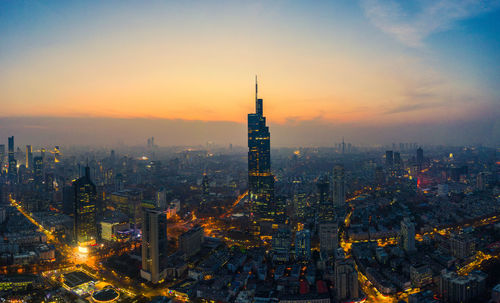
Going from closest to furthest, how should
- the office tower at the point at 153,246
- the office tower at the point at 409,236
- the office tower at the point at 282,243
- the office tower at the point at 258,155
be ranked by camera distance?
the office tower at the point at 153,246 → the office tower at the point at 282,243 → the office tower at the point at 409,236 → the office tower at the point at 258,155

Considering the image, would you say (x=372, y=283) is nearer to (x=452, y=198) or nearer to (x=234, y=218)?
(x=234, y=218)

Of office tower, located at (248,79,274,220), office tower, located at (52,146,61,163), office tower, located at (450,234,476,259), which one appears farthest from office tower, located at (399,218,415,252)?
office tower, located at (52,146,61,163)

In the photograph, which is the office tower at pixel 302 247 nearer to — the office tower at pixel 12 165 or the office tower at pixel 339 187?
the office tower at pixel 339 187

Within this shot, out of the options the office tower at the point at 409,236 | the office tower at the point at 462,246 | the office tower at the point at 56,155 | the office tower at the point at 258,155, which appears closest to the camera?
the office tower at the point at 462,246

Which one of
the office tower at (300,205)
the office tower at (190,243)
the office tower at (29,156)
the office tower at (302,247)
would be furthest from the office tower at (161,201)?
the office tower at (29,156)

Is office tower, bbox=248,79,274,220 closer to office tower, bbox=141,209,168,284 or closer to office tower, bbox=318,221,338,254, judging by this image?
office tower, bbox=318,221,338,254

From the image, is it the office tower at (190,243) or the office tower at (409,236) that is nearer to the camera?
the office tower at (190,243)
